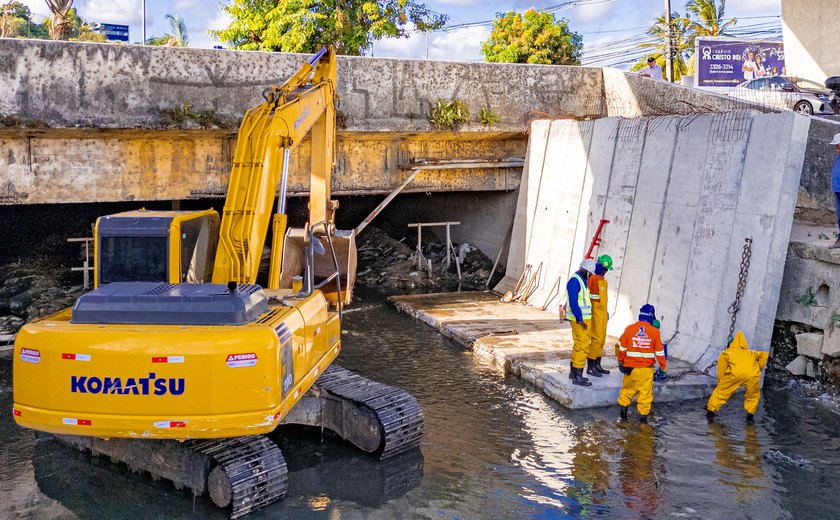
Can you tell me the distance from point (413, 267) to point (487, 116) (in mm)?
4382

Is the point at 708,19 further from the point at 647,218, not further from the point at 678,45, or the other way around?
the point at 647,218

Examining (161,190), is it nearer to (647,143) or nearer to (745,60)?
(647,143)

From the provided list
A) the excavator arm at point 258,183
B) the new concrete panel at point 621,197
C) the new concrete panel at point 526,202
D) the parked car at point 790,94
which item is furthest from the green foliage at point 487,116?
the parked car at point 790,94

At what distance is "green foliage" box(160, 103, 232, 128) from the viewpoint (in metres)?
14.4

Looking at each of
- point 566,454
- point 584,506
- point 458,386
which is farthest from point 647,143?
point 584,506

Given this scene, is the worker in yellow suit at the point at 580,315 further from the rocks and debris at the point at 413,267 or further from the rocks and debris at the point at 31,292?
the rocks and debris at the point at 31,292

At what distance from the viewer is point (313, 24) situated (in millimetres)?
25719

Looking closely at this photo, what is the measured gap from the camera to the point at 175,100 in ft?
47.4

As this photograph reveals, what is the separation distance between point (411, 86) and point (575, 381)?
26.6 feet

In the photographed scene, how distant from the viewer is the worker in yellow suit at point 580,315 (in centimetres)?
1002

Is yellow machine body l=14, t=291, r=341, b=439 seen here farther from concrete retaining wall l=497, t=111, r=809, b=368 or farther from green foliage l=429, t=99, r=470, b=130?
green foliage l=429, t=99, r=470, b=130

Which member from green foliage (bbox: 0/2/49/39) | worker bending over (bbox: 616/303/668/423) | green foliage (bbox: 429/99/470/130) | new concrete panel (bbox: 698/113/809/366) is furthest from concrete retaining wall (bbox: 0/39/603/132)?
green foliage (bbox: 0/2/49/39)

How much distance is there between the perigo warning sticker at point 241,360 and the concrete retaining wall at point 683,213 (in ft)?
22.0

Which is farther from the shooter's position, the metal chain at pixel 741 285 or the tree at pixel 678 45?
the tree at pixel 678 45
